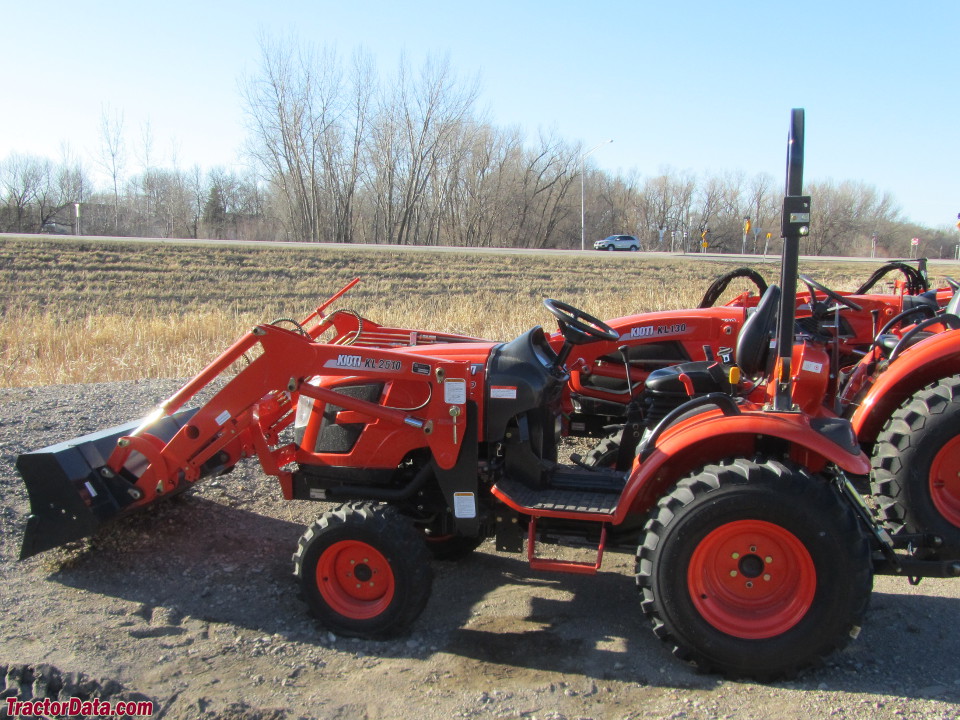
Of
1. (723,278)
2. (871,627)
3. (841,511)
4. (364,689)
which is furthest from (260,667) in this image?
(723,278)

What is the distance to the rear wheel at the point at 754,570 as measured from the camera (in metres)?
2.92

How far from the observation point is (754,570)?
10.1ft

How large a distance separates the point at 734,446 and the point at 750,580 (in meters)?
0.53

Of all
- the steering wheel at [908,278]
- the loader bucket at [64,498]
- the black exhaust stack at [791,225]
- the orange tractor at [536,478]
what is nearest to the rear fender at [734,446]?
the orange tractor at [536,478]

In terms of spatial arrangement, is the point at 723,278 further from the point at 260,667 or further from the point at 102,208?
the point at 102,208

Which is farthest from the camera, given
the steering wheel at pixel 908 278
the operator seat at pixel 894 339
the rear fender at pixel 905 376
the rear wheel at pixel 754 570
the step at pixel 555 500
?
the steering wheel at pixel 908 278

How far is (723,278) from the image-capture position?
6078 mm

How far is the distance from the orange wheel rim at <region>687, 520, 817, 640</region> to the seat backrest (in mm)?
829

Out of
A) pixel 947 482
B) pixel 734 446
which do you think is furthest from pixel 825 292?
pixel 734 446

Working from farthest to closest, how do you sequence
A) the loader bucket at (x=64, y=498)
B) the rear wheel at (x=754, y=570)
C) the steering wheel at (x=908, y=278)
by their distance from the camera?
the steering wheel at (x=908, y=278) < the loader bucket at (x=64, y=498) < the rear wheel at (x=754, y=570)

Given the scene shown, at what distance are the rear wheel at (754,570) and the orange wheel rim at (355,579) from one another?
1.12 metres

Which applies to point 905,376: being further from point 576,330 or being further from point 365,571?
point 365,571

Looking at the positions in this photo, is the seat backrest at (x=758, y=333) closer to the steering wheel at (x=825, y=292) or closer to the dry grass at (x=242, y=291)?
the steering wheel at (x=825, y=292)

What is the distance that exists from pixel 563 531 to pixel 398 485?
0.79m
